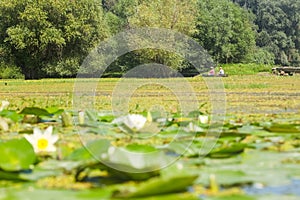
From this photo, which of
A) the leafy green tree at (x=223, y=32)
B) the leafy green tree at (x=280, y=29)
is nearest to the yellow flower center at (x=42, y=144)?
the leafy green tree at (x=223, y=32)

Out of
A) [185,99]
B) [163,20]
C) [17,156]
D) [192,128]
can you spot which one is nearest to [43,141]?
[17,156]

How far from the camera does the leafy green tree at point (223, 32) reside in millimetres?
44125

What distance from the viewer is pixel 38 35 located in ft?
105

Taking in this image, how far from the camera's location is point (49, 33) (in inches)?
1222

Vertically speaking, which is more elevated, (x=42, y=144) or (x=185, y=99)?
(x=42, y=144)

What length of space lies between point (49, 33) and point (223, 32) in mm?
18309

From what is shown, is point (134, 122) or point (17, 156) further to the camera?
point (134, 122)

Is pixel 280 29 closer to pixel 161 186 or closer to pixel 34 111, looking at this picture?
pixel 34 111

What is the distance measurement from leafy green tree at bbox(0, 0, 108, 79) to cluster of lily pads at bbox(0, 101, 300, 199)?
27772 mm

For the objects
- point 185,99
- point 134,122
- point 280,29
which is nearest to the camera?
point 134,122

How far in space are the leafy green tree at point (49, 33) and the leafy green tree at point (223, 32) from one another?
9269mm

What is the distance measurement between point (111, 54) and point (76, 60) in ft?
19.7

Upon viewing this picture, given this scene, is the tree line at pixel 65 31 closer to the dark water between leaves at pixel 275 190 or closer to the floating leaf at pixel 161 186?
the dark water between leaves at pixel 275 190

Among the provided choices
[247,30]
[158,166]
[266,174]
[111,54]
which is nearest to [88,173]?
[158,166]
